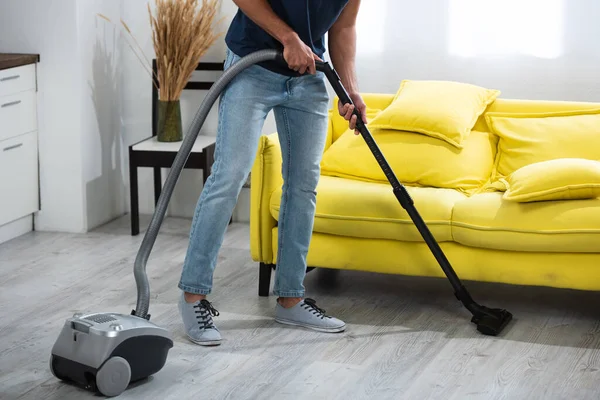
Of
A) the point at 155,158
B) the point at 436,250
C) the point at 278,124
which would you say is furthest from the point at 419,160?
the point at 155,158

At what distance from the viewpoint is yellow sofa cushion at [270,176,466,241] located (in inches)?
133

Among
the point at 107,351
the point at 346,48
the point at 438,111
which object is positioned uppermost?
the point at 346,48

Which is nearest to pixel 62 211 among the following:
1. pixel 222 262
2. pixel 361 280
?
pixel 222 262

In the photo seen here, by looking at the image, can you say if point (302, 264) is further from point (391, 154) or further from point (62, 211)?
point (62, 211)

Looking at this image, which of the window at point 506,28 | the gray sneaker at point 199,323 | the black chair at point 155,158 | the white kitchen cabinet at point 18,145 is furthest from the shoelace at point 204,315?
the window at point 506,28

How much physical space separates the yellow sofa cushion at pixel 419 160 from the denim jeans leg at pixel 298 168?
1.87 feet

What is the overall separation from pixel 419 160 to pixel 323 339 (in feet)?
2.85

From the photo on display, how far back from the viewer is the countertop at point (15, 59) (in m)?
4.25

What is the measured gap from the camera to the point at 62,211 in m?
4.63

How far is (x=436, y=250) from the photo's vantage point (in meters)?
3.27

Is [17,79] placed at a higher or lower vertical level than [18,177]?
higher

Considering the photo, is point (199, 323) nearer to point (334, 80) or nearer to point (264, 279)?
point (264, 279)

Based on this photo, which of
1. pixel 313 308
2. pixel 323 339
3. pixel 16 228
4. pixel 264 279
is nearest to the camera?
pixel 323 339

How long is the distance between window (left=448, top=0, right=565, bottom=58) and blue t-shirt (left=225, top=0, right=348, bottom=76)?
4.76ft
